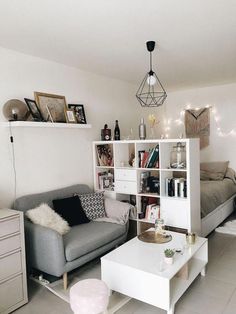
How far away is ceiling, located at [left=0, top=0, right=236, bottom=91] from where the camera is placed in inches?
77.5

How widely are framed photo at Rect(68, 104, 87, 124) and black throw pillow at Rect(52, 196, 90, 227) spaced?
105 centimetres

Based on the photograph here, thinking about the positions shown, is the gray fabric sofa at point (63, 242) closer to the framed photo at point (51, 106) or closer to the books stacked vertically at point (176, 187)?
the books stacked vertically at point (176, 187)

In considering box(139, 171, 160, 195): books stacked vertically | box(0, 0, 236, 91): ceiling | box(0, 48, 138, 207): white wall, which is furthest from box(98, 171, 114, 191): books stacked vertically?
box(0, 0, 236, 91): ceiling

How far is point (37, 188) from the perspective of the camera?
308 cm

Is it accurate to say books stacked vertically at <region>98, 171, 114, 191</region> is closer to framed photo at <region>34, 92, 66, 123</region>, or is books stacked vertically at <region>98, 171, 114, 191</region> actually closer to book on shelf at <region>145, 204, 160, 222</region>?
book on shelf at <region>145, 204, 160, 222</region>

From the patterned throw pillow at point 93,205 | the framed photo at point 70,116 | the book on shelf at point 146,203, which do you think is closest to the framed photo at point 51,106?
the framed photo at point 70,116

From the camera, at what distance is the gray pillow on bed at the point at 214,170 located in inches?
188

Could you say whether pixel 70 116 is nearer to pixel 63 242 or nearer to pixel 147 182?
pixel 147 182

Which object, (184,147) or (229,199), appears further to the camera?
(229,199)

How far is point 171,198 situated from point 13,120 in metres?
1.94

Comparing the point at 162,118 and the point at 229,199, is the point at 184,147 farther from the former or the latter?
the point at 162,118

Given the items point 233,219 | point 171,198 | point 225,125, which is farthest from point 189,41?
point 233,219

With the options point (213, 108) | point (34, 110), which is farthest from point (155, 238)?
point (213, 108)

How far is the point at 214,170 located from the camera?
490 centimetres
